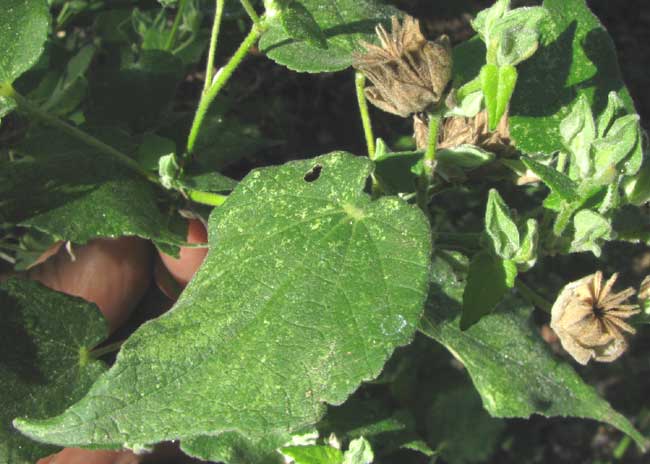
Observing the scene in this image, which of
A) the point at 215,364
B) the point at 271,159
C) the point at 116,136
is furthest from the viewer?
the point at 271,159

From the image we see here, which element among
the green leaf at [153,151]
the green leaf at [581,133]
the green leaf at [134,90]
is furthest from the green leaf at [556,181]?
the green leaf at [134,90]

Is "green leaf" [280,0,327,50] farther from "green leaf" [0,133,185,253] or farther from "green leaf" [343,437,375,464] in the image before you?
"green leaf" [343,437,375,464]

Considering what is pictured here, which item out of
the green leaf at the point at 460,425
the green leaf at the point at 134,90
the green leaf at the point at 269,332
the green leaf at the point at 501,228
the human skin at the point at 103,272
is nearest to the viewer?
the green leaf at the point at 269,332

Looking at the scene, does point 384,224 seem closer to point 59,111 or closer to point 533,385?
point 533,385

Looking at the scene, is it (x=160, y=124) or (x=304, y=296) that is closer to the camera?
(x=304, y=296)

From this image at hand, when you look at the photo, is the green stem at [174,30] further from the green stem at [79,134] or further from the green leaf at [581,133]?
the green leaf at [581,133]

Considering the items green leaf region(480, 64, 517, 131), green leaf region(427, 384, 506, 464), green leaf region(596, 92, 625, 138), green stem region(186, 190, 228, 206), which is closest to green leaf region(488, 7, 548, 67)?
green leaf region(480, 64, 517, 131)

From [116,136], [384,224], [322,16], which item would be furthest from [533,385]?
[116,136]
